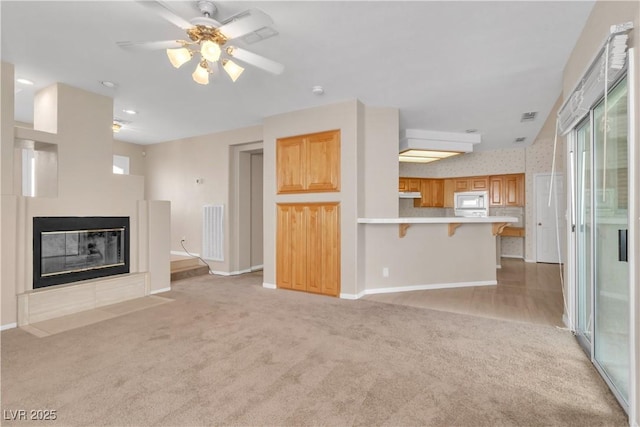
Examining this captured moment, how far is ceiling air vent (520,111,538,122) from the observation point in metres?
4.63

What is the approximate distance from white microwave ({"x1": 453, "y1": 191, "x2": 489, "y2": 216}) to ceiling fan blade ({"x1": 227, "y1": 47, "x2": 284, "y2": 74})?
250 inches

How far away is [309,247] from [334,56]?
2.47m

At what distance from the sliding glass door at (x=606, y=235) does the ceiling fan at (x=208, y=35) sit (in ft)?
7.26

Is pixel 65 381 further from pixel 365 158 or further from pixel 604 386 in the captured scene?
pixel 365 158

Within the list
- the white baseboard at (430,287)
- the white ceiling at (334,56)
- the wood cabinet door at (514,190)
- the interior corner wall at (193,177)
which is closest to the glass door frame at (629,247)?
the white ceiling at (334,56)

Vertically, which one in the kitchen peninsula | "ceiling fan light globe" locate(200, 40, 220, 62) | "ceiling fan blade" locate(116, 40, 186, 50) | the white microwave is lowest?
the kitchen peninsula

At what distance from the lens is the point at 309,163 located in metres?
4.37

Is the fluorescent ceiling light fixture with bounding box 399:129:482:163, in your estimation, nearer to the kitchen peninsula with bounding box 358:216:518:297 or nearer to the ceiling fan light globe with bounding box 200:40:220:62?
the kitchen peninsula with bounding box 358:216:518:297

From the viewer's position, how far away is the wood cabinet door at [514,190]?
7.12 metres

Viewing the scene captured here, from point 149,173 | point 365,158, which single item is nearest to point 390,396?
point 365,158

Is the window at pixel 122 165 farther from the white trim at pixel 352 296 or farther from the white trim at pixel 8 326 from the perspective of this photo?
the white trim at pixel 352 296

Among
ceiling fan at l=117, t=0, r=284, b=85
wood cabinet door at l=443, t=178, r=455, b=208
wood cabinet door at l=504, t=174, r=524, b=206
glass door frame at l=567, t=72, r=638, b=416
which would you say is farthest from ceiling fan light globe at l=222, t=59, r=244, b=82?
wood cabinet door at l=504, t=174, r=524, b=206

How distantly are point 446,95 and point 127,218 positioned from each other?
452cm

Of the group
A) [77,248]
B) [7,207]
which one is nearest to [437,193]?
[77,248]
